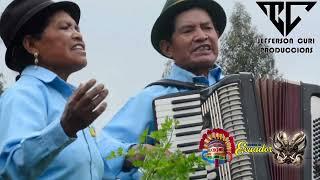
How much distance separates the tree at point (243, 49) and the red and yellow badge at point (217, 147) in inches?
426

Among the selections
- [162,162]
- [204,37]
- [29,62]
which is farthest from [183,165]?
[204,37]

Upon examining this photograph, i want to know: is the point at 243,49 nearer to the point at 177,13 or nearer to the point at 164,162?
the point at 177,13

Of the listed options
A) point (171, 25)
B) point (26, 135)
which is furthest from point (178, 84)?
point (26, 135)

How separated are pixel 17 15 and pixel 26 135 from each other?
0.68 meters

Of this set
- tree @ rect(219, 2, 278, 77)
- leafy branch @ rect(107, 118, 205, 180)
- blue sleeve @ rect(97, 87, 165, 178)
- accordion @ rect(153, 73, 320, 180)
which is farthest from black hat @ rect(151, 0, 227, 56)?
tree @ rect(219, 2, 278, 77)

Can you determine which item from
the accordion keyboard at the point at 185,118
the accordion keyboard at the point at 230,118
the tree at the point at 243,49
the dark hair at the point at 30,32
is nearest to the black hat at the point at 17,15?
the dark hair at the point at 30,32

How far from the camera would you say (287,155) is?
12.7 ft

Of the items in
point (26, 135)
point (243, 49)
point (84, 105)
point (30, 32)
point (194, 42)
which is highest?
point (30, 32)

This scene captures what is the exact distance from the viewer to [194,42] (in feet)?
14.0

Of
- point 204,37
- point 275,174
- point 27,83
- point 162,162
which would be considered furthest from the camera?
point 204,37

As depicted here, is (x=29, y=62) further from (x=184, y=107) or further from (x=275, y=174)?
(x=275, y=174)

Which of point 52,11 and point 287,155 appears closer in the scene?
point 52,11

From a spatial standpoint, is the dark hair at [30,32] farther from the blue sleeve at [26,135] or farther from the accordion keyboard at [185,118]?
the accordion keyboard at [185,118]

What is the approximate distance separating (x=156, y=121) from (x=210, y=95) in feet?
0.84
